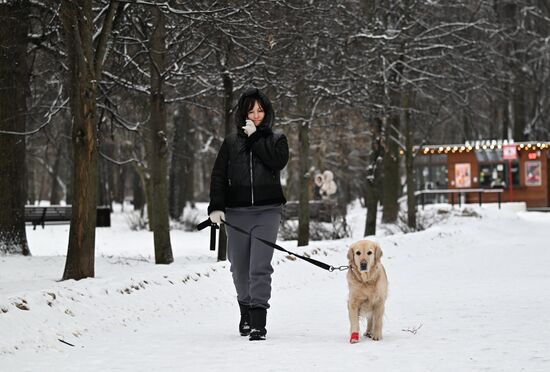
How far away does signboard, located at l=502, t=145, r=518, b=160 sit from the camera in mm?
41781

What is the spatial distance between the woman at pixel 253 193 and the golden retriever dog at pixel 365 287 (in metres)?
0.79

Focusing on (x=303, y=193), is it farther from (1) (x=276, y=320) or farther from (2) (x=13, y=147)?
(1) (x=276, y=320)

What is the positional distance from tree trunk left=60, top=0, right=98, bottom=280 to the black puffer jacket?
3941 mm

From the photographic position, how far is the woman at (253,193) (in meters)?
7.61

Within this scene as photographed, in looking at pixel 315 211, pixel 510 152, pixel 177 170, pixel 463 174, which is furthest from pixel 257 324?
pixel 463 174

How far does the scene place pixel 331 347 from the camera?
7.11m

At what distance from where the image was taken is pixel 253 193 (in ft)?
25.0

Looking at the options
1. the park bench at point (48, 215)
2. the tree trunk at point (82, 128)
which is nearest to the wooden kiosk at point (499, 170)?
the park bench at point (48, 215)

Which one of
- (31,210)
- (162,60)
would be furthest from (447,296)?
(31,210)

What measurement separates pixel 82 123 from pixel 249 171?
13.7ft

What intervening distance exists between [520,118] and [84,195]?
Result: 36192mm

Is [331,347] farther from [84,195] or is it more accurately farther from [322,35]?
[322,35]

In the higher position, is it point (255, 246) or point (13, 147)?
point (13, 147)

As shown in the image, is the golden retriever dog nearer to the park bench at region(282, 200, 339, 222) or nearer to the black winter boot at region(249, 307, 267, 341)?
the black winter boot at region(249, 307, 267, 341)
